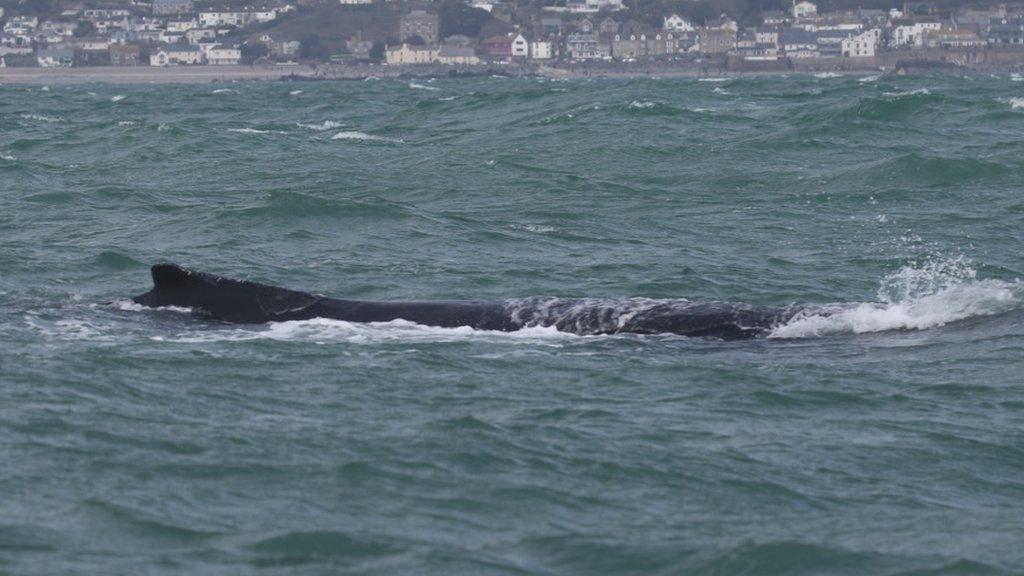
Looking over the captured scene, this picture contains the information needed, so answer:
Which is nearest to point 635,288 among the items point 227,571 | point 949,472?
point 949,472

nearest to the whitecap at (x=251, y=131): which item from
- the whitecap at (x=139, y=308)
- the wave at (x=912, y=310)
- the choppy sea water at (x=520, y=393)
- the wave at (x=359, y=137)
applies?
the wave at (x=359, y=137)

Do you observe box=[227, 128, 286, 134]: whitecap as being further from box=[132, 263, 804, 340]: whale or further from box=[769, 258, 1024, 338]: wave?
box=[132, 263, 804, 340]: whale

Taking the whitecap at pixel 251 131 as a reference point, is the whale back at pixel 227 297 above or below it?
above

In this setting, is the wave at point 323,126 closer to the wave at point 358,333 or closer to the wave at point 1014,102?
the wave at point 1014,102

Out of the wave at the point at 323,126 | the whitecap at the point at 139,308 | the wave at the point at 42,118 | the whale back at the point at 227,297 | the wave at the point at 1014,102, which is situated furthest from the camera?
the wave at the point at 42,118

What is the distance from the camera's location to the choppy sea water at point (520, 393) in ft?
35.8

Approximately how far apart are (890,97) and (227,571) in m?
43.6

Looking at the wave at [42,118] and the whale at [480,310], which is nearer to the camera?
the whale at [480,310]

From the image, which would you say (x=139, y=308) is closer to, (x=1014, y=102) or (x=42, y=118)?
(x=42, y=118)

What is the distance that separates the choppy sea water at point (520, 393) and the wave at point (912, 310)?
0.05m

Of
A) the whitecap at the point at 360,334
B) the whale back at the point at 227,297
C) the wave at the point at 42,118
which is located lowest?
the wave at the point at 42,118

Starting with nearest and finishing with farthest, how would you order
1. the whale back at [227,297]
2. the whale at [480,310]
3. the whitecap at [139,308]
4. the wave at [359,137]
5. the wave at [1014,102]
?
1. the whale at [480,310]
2. the whale back at [227,297]
3. the whitecap at [139,308]
4. the wave at [359,137]
5. the wave at [1014,102]

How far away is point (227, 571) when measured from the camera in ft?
33.4

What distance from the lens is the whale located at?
17469 mm
